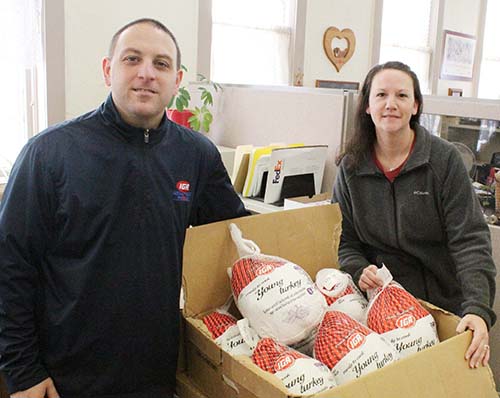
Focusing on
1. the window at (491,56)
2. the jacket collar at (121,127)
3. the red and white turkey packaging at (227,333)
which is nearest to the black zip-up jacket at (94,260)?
the jacket collar at (121,127)

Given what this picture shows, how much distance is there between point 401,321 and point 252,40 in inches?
155

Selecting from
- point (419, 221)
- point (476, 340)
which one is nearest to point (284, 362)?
point (476, 340)

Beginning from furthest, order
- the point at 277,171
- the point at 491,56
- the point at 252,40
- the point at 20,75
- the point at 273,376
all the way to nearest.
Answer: the point at 491,56, the point at 252,40, the point at 20,75, the point at 277,171, the point at 273,376

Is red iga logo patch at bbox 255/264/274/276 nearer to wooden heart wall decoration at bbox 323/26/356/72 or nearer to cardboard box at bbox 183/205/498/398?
cardboard box at bbox 183/205/498/398

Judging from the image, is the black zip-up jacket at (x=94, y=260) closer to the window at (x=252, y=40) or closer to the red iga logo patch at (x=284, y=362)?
the red iga logo patch at (x=284, y=362)

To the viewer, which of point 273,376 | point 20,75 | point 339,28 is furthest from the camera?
point 339,28

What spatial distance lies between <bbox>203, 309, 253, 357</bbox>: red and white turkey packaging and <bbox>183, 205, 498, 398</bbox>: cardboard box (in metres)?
0.03

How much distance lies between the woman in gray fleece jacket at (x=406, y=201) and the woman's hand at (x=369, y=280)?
0.03 metres

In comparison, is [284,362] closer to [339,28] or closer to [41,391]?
[41,391]

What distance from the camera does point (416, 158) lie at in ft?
4.90

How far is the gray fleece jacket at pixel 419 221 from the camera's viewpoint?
1438mm

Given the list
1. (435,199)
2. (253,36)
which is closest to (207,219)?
(435,199)

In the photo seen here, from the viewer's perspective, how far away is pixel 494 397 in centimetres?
109

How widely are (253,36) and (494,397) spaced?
407 centimetres
